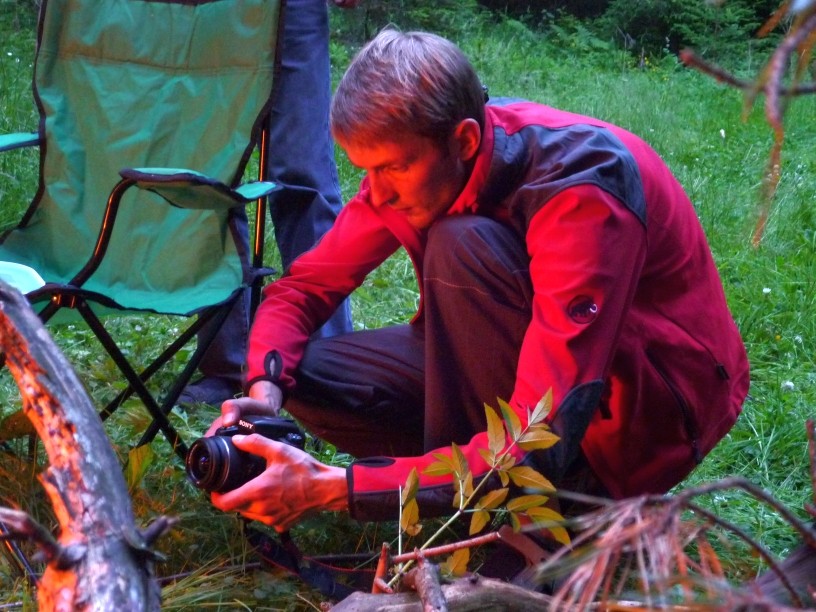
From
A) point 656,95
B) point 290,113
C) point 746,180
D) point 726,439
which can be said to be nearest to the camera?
point 726,439

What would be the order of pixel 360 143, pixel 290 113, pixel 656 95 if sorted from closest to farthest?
pixel 360 143
pixel 290 113
pixel 656 95

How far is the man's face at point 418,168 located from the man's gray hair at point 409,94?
0.07ft

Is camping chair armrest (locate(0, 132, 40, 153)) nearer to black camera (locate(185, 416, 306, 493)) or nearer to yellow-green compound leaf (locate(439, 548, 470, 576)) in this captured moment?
black camera (locate(185, 416, 306, 493))

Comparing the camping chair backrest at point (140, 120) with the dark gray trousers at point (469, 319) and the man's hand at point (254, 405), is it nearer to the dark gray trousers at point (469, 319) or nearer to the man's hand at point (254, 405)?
the man's hand at point (254, 405)

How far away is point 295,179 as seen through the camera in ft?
10.1

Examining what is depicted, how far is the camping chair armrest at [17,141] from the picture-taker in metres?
2.81

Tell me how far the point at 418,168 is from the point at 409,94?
0.45ft

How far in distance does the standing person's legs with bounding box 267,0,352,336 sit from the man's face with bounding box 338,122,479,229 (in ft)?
3.50

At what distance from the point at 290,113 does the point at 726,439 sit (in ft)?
5.00

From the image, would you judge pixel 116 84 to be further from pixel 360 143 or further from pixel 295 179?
pixel 360 143

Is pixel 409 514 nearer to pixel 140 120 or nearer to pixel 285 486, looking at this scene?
pixel 285 486

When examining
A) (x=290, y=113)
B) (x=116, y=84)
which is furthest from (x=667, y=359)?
(x=116, y=84)

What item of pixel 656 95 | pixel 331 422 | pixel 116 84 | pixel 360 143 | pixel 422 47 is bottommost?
pixel 656 95

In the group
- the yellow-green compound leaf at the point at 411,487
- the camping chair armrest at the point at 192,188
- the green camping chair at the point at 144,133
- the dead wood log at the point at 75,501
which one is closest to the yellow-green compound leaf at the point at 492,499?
the yellow-green compound leaf at the point at 411,487
